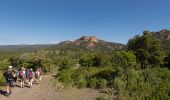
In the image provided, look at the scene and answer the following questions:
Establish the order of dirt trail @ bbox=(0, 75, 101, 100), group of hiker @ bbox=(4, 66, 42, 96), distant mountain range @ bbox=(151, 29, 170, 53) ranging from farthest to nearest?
distant mountain range @ bbox=(151, 29, 170, 53) < group of hiker @ bbox=(4, 66, 42, 96) < dirt trail @ bbox=(0, 75, 101, 100)

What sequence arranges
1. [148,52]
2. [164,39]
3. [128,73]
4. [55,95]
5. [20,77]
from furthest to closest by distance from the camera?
1. [164,39]
2. [148,52]
3. [128,73]
4. [20,77]
5. [55,95]

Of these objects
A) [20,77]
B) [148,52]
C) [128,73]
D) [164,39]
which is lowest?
[20,77]

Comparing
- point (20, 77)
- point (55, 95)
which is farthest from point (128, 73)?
point (20, 77)

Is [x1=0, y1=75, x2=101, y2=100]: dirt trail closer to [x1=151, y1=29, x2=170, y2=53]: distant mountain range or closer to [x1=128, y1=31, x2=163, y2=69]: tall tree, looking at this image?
[x1=128, y1=31, x2=163, y2=69]: tall tree

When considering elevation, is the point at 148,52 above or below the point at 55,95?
above

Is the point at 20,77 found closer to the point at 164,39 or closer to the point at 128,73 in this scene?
the point at 128,73

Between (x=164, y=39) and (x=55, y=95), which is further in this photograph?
(x=164, y=39)

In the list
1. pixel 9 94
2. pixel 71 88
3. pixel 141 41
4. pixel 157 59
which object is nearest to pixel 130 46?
pixel 141 41

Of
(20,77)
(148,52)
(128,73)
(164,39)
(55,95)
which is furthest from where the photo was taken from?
(164,39)

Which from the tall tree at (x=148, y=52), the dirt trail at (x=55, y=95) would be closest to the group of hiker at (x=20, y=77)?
the dirt trail at (x=55, y=95)

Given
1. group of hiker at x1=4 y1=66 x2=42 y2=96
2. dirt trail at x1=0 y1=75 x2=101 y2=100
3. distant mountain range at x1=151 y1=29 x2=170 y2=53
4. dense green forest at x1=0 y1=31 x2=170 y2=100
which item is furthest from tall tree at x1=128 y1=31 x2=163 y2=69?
distant mountain range at x1=151 y1=29 x2=170 y2=53

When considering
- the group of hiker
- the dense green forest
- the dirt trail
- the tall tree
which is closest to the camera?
the dense green forest

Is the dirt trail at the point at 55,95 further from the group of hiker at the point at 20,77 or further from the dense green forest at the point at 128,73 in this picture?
the dense green forest at the point at 128,73

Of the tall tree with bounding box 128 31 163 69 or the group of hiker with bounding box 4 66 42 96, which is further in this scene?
the tall tree with bounding box 128 31 163 69
